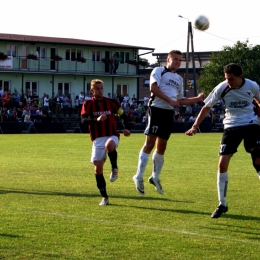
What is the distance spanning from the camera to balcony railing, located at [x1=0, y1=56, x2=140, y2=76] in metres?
62.1

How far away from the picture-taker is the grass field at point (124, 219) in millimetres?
7219

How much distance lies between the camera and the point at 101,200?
36.7 feet

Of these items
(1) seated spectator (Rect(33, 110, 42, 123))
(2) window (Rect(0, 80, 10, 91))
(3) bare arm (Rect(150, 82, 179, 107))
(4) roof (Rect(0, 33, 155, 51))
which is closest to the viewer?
(3) bare arm (Rect(150, 82, 179, 107))

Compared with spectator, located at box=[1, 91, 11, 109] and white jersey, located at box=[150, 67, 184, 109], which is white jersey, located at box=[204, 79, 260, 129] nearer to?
white jersey, located at box=[150, 67, 184, 109]

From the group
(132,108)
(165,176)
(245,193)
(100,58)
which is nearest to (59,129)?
(132,108)

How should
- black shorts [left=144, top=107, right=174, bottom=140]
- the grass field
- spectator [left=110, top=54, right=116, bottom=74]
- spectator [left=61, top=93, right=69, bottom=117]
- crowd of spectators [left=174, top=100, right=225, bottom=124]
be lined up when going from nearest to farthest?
the grass field, black shorts [left=144, top=107, right=174, bottom=140], spectator [left=61, top=93, right=69, bottom=117], crowd of spectators [left=174, top=100, right=225, bottom=124], spectator [left=110, top=54, right=116, bottom=74]

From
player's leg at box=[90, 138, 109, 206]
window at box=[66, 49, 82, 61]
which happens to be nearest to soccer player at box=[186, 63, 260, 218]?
player's leg at box=[90, 138, 109, 206]

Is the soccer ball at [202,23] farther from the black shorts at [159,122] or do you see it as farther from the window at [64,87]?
the black shorts at [159,122]

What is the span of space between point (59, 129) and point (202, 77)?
41.4 meters

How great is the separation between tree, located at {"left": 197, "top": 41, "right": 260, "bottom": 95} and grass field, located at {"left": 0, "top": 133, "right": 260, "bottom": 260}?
227 ft

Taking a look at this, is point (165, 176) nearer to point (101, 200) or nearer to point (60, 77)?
point (101, 200)

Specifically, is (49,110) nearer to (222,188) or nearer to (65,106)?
(65,106)

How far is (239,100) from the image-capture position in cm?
941

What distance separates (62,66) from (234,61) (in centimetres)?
2688
